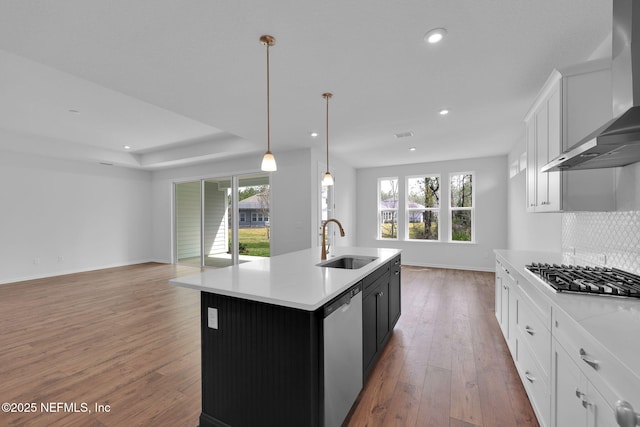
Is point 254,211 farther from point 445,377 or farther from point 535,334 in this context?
Answer: point 535,334

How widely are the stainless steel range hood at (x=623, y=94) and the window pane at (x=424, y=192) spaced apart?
5.34 m

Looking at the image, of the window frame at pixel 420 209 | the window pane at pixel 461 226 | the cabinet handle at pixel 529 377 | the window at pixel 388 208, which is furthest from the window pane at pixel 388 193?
the cabinet handle at pixel 529 377

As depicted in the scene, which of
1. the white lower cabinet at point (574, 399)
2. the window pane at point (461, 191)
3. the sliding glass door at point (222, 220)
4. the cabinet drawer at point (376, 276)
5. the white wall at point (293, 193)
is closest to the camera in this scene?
the white lower cabinet at point (574, 399)

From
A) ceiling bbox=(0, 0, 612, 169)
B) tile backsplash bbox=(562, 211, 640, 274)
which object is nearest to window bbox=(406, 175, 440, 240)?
ceiling bbox=(0, 0, 612, 169)

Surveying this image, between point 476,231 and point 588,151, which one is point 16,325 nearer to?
point 588,151

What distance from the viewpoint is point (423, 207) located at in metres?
6.74

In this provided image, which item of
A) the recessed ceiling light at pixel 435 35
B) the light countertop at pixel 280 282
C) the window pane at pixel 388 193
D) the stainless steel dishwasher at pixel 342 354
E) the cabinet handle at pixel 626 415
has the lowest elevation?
the stainless steel dishwasher at pixel 342 354

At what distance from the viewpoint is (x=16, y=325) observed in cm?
315

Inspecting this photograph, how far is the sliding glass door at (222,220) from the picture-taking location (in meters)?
5.91

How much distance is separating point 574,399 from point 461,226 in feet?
18.8

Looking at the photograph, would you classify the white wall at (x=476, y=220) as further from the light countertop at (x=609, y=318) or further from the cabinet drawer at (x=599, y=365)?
the cabinet drawer at (x=599, y=365)

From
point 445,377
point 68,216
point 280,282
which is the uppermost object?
point 68,216

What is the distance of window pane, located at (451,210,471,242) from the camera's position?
6289 millimetres

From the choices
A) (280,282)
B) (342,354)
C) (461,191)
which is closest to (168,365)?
(280,282)
